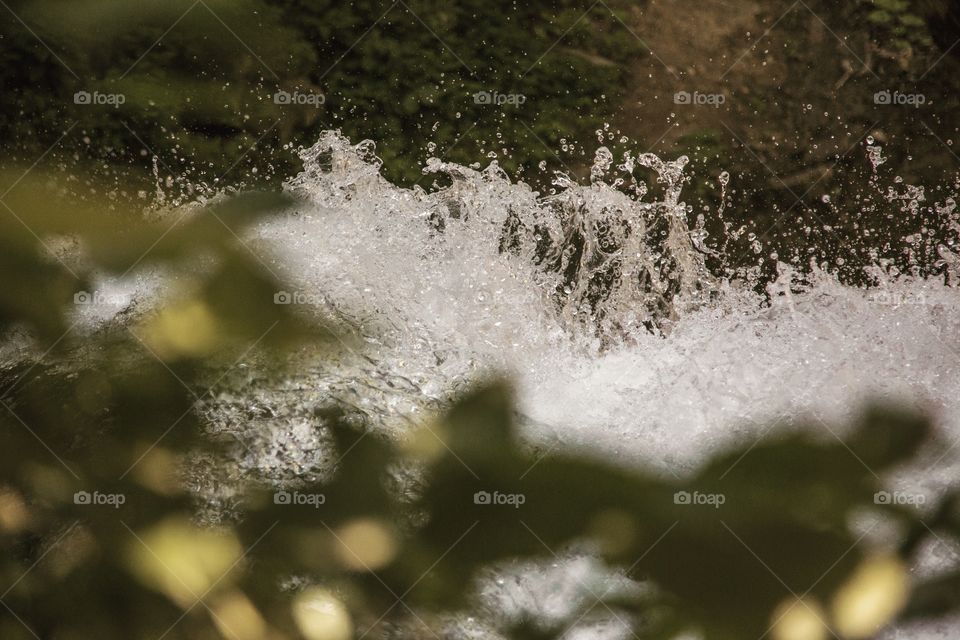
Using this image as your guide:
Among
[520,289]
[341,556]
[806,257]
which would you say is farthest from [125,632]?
[806,257]

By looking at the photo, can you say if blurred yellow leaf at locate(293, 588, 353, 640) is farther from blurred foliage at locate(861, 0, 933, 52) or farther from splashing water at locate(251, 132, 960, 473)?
blurred foliage at locate(861, 0, 933, 52)

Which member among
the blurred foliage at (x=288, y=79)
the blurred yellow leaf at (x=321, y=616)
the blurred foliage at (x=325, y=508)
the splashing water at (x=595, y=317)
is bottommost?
the blurred yellow leaf at (x=321, y=616)

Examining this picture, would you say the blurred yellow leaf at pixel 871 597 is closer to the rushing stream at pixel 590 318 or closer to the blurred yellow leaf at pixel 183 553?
the rushing stream at pixel 590 318

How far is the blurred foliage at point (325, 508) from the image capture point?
0.70 m

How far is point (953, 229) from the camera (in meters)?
0.74

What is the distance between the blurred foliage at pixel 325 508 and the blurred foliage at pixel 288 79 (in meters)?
0.07

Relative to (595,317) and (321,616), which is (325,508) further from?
(595,317)

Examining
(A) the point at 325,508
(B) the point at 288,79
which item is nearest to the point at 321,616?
(A) the point at 325,508

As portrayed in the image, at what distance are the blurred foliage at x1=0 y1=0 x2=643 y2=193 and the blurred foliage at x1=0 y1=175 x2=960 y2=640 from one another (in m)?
0.07

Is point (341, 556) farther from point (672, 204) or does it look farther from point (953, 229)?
point (953, 229)

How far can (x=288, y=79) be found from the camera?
0.73 metres

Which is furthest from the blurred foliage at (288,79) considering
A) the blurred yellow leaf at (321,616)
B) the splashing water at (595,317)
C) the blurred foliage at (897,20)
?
the blurred yellow leaf at (321,616)

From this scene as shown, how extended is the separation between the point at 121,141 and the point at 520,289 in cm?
38

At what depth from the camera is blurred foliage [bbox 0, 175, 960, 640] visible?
27.6 inches
